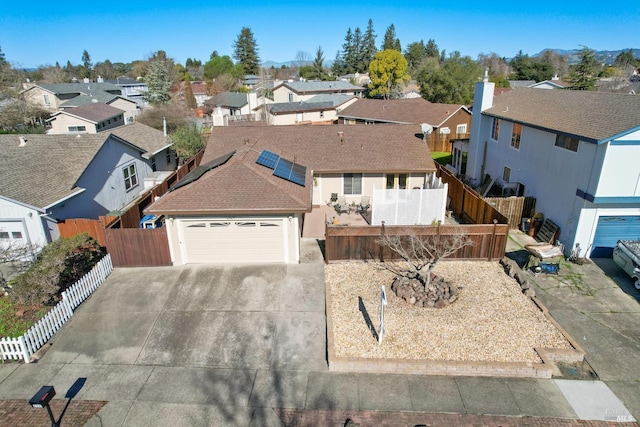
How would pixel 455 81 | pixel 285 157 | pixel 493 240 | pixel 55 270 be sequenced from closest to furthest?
1. pixel 55 270
2. pixel 493 240
3. pixel 285 157
4. pixel 455 81

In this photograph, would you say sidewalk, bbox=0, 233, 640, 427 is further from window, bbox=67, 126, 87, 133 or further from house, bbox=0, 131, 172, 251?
window, bbox=67, 126, 87, 133

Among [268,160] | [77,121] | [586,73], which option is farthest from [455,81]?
[77,121]

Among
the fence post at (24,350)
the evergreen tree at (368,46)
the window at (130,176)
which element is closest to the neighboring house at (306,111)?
the window at (130,176)

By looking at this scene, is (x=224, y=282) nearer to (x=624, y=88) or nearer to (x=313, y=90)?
(x=313, y=90)

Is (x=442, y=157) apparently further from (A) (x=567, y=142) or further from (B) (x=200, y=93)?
(B) (x=200, y=93)

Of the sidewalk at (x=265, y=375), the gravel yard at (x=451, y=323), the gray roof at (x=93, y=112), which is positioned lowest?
the sidewalk at (x=265, y=375)

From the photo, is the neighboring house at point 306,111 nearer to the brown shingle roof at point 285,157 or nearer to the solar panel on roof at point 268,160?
the brown shingle roof at point 285,157

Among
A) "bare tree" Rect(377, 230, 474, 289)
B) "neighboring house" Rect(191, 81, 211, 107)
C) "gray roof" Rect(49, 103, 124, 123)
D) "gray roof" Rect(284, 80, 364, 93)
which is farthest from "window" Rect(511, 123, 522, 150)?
"neighboring house" Rect(191, 81, 211, 107)
